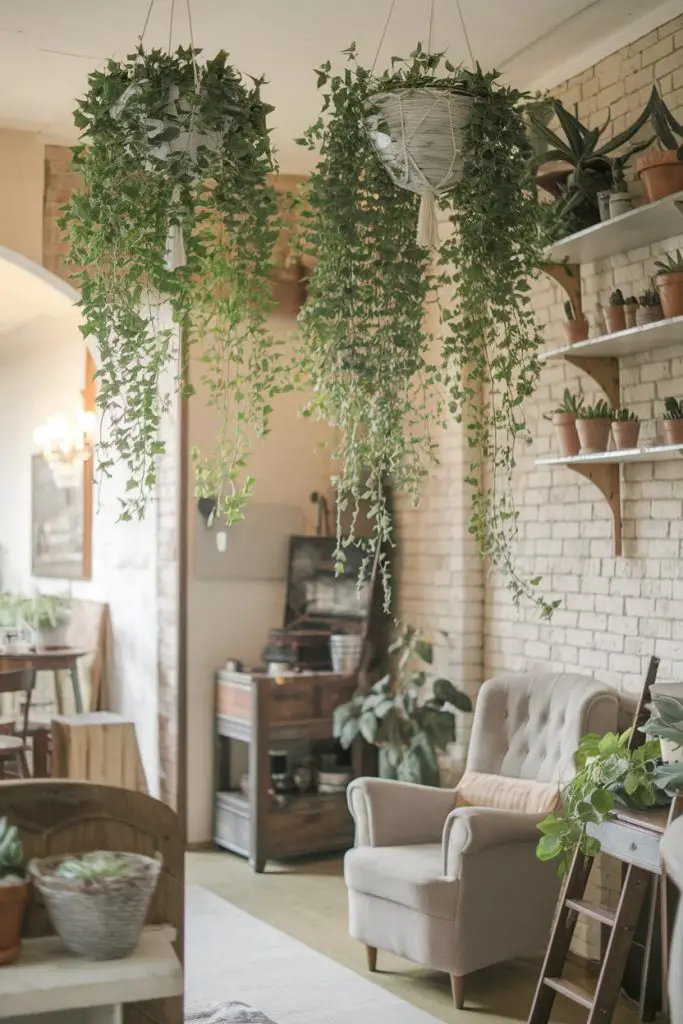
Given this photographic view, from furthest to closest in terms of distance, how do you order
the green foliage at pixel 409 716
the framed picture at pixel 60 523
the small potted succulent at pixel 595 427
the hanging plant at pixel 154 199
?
the framed picture at pixel 60 523 → the green foliage at pixel 409 716 → the small potted succulent at pixel 595 427 → the hanging plant at pixel 154 199

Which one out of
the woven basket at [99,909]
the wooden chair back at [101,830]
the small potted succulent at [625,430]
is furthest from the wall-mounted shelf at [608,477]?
the woven basket at [99,909]

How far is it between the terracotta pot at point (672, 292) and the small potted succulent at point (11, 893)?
8.52 feet

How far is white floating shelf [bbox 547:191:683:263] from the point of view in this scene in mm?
3916

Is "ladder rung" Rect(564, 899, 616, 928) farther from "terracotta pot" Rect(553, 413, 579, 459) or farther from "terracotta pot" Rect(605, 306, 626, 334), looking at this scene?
"terracotta pot" Rect(605, 306, 626, 334)

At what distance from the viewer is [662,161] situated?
12.8 ft

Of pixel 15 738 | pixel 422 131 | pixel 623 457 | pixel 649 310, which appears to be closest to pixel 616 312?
pixel 649 310

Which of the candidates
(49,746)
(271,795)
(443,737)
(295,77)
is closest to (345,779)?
(271,795)

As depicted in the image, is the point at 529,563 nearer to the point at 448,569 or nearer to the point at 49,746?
the point at 448,569

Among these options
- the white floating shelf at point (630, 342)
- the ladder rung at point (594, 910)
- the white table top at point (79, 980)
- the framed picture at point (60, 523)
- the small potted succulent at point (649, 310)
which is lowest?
the ladder rung at point (594, 910)

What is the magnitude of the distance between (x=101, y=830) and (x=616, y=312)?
261 cm

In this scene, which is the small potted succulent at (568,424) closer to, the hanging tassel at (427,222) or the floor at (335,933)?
the hanging tassel at (427,222)

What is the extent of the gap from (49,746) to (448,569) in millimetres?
2956

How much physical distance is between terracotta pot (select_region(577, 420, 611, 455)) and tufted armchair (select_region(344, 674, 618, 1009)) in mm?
848

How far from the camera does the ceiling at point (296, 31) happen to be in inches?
169
